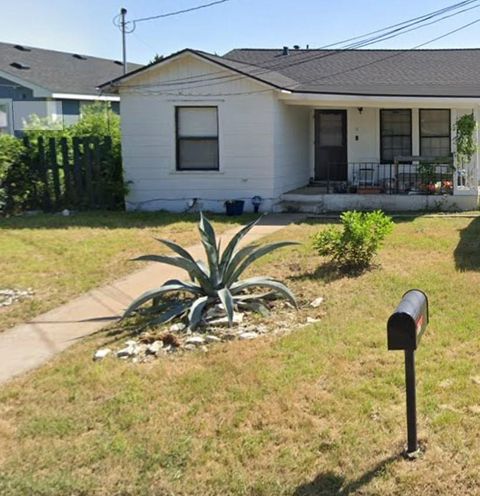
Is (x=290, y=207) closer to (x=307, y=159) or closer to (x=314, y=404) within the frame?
(x=307, y=159)

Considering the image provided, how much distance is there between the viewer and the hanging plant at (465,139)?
13.9 meters

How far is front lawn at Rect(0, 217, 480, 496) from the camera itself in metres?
3.50

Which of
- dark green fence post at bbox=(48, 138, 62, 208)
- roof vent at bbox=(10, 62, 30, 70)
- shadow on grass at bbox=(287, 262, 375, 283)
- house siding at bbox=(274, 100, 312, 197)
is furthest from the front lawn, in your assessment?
roof vent at bbox=(10, 62, 30, 70)

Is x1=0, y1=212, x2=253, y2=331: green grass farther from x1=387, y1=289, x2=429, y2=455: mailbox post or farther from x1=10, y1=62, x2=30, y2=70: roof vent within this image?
x1=10, y1=62, x2=30, y2=70: roof vent

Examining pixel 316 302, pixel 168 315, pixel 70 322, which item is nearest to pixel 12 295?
pixel 70 322

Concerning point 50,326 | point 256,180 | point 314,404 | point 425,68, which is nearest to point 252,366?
point 314,404

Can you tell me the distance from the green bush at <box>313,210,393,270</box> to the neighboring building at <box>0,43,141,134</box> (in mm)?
18158

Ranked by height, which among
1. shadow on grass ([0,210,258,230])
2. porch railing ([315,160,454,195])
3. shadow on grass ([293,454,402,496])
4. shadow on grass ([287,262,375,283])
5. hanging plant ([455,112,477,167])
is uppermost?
hanging plant ([455,112,477,167])

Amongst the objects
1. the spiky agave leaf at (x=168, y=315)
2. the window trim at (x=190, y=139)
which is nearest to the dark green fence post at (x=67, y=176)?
the window trim at (x=190, y=139)

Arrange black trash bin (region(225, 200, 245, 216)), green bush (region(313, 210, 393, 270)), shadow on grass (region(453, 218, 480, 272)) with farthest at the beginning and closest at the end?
1. black trash bin (region(225, 200, 245, 216))
2. shadow on grass (region(453, 218, 480, 272))
3. green bush (region(313, 210, 393, 270))

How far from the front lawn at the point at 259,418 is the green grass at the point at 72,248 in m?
2.25

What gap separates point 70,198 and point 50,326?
30.7ft

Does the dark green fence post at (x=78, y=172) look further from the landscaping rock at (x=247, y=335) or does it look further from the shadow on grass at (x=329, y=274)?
the landscaping rock at (x=247, y=335)

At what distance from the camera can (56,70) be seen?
27.4 m
